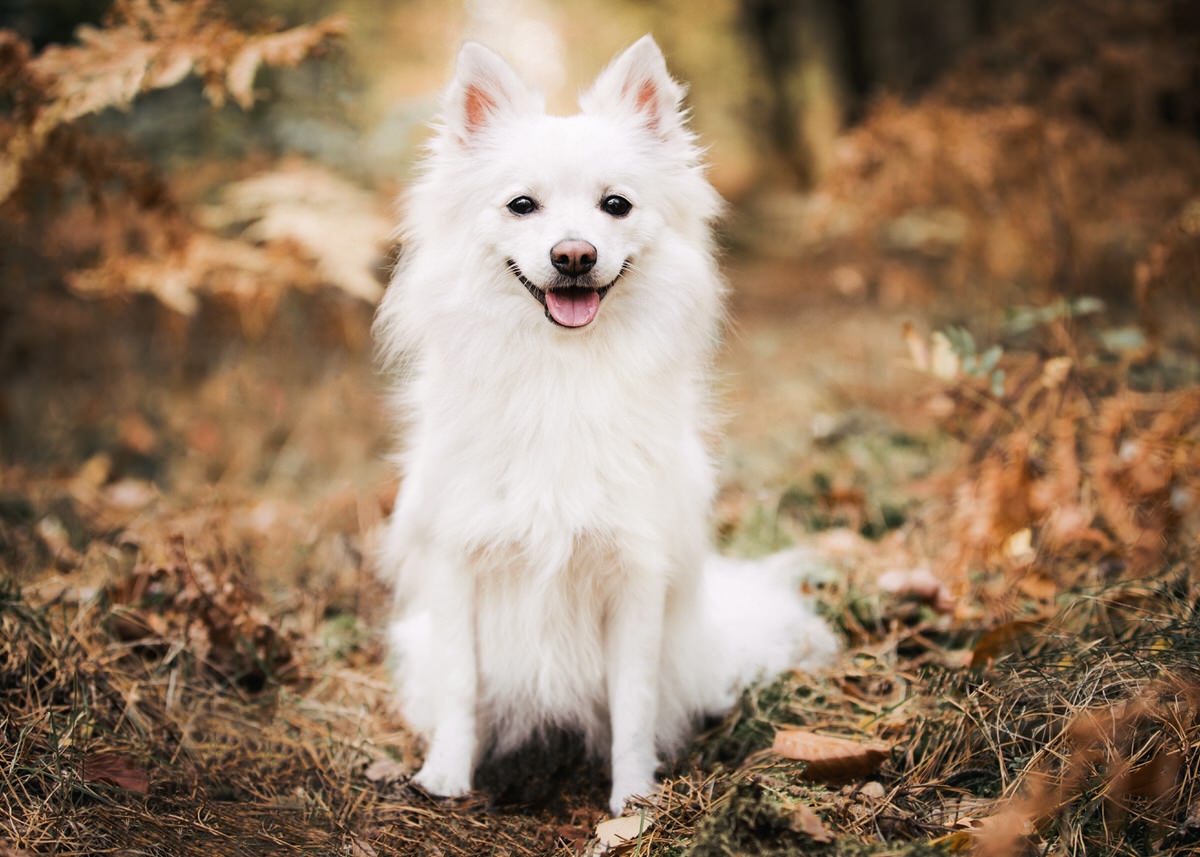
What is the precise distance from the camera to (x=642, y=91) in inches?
90.4

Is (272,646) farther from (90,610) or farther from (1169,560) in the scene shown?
(1169,560)

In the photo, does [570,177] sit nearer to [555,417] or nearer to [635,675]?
[555,417]

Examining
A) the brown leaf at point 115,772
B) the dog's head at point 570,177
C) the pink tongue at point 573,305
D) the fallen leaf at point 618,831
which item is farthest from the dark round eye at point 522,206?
the brown leaf at point 115,772

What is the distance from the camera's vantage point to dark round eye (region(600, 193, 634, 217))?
2.17 m

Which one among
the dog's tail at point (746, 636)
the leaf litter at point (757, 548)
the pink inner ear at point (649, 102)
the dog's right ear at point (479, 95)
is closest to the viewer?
the leaf litter at point (757, 548)

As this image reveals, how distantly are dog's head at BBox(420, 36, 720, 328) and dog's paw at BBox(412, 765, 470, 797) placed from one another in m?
1.25

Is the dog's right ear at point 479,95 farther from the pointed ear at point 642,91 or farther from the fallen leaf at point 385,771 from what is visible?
the fallen leaf at point 385,771

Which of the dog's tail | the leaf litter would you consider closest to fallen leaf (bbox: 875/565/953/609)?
the leaf litter

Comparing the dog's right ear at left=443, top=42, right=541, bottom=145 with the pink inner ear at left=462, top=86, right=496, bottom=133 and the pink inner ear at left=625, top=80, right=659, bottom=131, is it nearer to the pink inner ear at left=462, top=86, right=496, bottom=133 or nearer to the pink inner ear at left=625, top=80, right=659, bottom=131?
the pink inner ear at left=462, top=86, right=496, bottom=133

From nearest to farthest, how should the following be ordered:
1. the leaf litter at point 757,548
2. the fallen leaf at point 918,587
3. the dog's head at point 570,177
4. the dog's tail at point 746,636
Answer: the leaf litter at point 757,548
the dog's head at point 570,177
the dog's tail at point 746,636
the fallen leaf at point 918,587

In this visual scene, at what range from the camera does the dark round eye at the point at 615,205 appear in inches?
85.6

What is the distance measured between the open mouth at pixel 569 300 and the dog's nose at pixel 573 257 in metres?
0.07

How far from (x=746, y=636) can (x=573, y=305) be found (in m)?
1.25

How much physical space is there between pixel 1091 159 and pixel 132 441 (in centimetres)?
587
